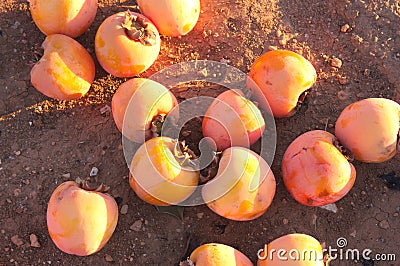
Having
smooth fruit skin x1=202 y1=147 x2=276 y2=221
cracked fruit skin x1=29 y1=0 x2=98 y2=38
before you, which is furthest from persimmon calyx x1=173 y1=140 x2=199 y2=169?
cracked fruit skin x1=29 y1=0 x2=98 y2=38

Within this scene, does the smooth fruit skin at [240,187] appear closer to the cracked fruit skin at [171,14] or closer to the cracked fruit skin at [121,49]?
the cracked fruit skin at [121,49]

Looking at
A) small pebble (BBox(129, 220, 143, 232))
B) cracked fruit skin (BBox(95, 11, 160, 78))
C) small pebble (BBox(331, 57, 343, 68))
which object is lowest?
small pebble (BBox(129, 220, 143, 232))

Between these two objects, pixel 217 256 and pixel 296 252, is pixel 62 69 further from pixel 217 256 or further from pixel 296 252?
pixel 296 252

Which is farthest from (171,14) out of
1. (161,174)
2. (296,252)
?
(296,252)

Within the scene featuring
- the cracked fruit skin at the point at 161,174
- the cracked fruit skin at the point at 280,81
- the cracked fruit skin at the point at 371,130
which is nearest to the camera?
the cracked fruit skin at the point at 161,174

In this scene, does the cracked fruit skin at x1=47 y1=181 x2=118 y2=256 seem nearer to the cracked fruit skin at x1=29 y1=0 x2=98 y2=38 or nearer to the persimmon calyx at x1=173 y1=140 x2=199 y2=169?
the persimmon calyx at x1=173 y1=140 x2=199 y2=169

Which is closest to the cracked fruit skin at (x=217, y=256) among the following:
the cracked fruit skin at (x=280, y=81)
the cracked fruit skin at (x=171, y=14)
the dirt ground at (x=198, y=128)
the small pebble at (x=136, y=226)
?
the dirt ground at (x=198, y=128)
